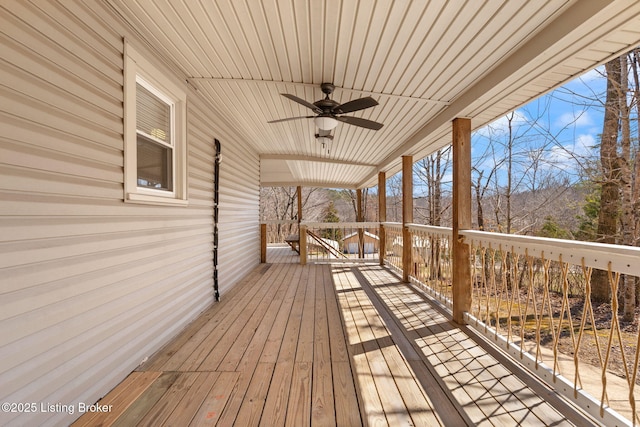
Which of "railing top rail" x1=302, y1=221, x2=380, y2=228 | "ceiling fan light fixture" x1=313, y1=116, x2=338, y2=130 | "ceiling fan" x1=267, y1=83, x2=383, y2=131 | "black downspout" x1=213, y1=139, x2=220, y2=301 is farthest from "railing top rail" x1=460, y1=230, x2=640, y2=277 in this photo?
"railing top rail" x1=302, y1=221, x2=380, y2=228

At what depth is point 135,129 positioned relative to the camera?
2.31 m

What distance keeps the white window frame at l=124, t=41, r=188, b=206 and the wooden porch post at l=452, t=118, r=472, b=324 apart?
10.5 ft

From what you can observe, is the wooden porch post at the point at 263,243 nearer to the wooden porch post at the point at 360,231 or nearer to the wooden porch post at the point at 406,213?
the wooden porch post at the point at 360,231

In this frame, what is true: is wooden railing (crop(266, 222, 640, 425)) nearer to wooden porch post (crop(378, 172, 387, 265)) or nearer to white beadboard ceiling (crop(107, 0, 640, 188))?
wooden porch post (crop(378, 172, 387, 265))

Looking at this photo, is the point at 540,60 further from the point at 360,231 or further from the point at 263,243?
the point at 360,231

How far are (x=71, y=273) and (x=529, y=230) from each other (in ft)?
41.3

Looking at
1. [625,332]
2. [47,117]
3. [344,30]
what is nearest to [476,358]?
[344,30]

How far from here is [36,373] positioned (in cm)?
146

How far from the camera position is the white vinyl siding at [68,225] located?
1386 mm

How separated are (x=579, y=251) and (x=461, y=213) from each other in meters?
1.55

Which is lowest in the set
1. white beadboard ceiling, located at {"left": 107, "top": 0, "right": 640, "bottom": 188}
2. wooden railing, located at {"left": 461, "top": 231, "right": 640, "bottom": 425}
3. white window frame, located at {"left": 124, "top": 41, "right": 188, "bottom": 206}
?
wooden railing, located at {"left": 461, "top": 231, "right": 640, "bottom": 425}

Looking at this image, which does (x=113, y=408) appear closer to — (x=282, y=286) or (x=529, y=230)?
(x=282, y=286)

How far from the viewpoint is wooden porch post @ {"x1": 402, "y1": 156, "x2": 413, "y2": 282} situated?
5215 mm

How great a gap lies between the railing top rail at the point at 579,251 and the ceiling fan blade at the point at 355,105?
181cm
